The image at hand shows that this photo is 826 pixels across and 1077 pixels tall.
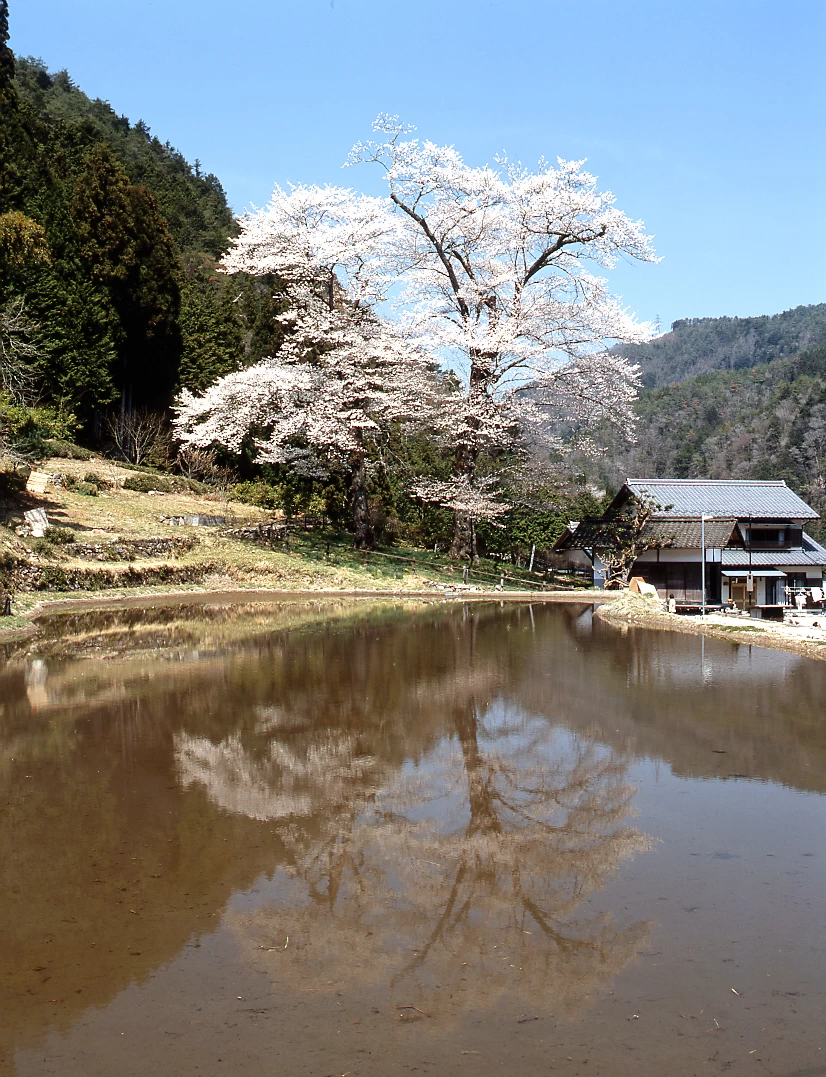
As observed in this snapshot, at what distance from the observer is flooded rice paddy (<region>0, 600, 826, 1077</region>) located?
351 centimetres

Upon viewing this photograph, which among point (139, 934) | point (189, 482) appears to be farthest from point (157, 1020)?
point (189, 482)

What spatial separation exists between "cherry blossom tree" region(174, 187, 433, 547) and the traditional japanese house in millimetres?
8074

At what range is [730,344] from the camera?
129 meters

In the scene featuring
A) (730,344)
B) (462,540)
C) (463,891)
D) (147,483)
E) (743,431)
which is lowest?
(463,891)

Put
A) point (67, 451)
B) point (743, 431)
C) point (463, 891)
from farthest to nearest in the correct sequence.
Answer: point (743, 431), point (67, 451), point (463, 891)

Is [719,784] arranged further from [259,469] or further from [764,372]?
[764,372]

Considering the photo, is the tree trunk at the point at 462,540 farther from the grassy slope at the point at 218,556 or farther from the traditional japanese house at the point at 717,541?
the traditional japanese house at the point at 717,541

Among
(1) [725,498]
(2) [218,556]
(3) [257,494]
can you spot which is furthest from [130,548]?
(1) [725,498]

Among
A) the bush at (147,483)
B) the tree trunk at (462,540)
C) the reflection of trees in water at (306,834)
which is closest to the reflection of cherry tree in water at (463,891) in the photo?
the reflection of trees in water at (306,834)

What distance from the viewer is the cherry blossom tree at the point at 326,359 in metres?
24.1

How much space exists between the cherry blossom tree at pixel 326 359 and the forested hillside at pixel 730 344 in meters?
100

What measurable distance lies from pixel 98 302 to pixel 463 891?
29.7m

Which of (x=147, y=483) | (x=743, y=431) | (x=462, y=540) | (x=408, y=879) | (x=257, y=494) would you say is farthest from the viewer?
(x=743, y=431)

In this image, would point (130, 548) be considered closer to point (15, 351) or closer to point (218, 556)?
point (218, 556)
